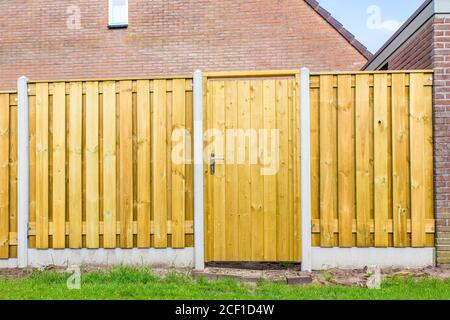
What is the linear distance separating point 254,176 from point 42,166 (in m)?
2.52

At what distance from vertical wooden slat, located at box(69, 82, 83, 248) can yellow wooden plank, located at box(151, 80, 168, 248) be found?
2.89 ft

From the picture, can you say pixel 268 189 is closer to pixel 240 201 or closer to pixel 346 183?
pixel 240 201

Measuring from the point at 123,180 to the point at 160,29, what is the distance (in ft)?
22.6

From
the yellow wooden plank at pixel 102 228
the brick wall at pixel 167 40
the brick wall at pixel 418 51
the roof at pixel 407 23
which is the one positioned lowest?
the yellow wooden plank at pixel 102 228

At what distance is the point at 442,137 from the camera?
17.0ft

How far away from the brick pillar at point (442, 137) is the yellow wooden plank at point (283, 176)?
65.5 inches

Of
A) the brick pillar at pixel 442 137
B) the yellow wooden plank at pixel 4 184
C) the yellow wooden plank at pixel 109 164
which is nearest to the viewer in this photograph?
the brick pillar at pixel 442 137

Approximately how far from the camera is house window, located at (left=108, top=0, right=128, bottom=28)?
11.5 m

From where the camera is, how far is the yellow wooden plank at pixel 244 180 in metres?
5.26

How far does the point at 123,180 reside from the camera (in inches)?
213

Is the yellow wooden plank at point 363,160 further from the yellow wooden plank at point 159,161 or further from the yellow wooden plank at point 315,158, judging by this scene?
the yellow wooden plank at point 159,161

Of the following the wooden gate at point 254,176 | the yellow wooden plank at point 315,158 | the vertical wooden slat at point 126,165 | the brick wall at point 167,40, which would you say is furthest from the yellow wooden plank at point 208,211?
the brick wall at point 167,40

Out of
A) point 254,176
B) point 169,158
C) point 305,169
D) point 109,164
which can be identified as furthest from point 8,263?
point 305,169

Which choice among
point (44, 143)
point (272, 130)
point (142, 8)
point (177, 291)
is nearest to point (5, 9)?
point (142, 8)
